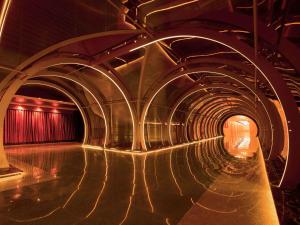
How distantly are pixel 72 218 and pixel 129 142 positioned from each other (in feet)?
38.9

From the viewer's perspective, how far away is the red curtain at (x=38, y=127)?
19328 mm

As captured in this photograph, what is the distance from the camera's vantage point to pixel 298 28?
261 inches

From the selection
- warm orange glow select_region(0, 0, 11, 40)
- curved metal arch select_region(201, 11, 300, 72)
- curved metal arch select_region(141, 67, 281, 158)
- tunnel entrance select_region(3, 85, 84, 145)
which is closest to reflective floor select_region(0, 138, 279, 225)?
curved metal arch select_region(141, 67, 281, 158)

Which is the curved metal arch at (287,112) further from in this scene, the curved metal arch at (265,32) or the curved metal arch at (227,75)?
the curved metal arch at (227,75)

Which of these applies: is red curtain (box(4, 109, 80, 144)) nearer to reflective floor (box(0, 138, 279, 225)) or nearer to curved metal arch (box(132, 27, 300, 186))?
reflective floor (box(0, 138, 279, 225))

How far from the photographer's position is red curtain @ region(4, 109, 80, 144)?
761 inches

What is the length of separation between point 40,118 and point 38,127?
865mm

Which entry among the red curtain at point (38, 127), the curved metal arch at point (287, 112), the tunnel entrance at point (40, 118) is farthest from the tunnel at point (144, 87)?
the red curtain at point (38, 127)

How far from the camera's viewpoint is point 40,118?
21.6 metres

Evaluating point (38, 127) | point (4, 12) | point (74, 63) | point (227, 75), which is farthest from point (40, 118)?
point (227, 75)

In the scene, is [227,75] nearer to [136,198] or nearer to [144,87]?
[144,87]

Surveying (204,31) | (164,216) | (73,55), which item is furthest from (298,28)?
(73,55)

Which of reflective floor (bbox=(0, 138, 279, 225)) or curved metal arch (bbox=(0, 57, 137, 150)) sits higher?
curved metal arch (bbox=(0, 57, 137, 150))

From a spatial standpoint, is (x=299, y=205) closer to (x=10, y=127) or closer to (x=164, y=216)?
(x=164, y=216)
